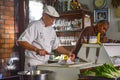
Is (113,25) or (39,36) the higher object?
(113,25)

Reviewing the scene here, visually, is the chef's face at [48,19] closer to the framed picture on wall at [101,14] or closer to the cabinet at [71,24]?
the cabinet at [71,24]

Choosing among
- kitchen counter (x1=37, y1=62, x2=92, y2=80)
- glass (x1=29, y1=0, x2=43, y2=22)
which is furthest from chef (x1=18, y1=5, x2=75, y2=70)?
glass (x1=29, y1=0, x2=43, y2=22)

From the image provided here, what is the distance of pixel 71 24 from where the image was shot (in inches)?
228

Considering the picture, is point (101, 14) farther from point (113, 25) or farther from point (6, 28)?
point (6, 28)

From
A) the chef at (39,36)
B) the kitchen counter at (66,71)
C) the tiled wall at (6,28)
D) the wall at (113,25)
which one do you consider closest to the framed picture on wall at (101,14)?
the wall at (113,25)

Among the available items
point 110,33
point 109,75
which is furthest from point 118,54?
point 110,33

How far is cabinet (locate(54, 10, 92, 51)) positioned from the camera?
5.58 meters

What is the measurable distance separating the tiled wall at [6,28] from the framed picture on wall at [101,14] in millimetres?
2013

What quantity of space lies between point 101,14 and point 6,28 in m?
2.26

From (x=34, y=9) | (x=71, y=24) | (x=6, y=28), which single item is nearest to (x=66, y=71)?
(x=6, y=28)

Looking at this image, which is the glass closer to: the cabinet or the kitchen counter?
the cabinet

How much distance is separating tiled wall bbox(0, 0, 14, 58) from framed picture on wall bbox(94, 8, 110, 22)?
2013mm

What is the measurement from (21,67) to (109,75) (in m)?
3.06

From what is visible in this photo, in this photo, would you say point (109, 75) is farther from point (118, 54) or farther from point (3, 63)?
point (3, 63)
